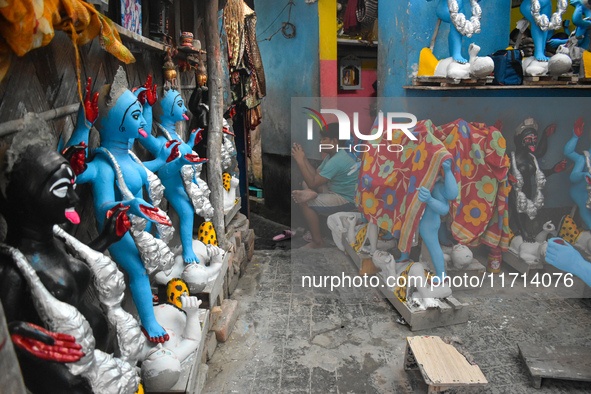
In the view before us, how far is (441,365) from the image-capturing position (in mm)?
3490

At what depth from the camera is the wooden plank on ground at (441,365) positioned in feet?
10.8

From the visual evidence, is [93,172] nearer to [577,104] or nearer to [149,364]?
[149,364]

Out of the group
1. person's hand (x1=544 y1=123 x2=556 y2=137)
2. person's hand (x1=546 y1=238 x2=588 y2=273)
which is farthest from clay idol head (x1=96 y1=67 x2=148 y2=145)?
person's hand (x1=544 y1=123 x2=556 y2=137)

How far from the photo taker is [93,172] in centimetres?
245

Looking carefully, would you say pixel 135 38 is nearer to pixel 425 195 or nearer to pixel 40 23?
pixel 40 23

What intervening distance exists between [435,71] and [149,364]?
4811mm

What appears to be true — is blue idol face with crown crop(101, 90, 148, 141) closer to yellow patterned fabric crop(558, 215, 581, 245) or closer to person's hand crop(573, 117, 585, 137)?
person's hand crop(573, 117, 585, 137)

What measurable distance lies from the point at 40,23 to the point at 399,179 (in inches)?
163

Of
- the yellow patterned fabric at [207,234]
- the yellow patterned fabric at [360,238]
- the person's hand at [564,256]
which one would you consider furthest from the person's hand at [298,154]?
the person's hand at [564,256]

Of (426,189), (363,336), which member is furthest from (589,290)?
(363,336)

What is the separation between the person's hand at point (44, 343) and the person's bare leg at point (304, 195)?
17.9 ft

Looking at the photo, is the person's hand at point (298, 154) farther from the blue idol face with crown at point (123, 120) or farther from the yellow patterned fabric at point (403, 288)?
the blue idol face with crown at point (123, 120)

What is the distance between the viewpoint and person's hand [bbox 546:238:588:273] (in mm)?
3764

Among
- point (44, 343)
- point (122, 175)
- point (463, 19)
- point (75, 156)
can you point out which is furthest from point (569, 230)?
point (44, 343)
